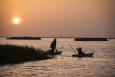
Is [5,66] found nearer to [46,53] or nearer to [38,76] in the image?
[38,76]

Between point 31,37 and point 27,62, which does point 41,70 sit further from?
point 31,37

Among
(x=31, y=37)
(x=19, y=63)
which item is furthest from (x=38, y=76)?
(x=31, y=37)

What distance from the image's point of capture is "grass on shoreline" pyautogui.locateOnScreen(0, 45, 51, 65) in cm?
3406

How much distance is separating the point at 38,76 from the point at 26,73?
1695 millimetres

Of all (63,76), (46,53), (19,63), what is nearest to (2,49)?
(19,63)

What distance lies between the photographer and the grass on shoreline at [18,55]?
112 feet

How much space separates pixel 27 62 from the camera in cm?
3575

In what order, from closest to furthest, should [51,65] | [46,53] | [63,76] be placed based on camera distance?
[63,76] → [51,65] → [46,53]

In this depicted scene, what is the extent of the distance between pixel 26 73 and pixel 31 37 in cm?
15077

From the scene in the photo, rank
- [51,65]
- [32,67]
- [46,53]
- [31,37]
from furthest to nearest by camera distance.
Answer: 1. [31,37]
2. [46,53]
3. [51,65]
4. [32,67]

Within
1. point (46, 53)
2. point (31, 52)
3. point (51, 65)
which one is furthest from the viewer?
point (46, 53)

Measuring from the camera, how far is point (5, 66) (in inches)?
1248

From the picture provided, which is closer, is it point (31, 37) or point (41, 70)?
point (41, 70)

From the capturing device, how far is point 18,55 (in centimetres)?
3628
